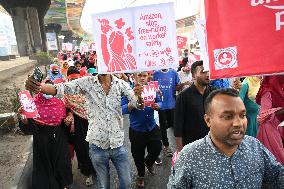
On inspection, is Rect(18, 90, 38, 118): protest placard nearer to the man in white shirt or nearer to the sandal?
the man in white shirt

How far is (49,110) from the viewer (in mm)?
4234

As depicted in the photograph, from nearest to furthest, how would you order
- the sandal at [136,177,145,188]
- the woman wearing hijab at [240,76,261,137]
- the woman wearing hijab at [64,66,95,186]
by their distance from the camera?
the woman wearing hijab at [240,76,261,137], the sandal at [136,177,145,188], the woman wearing hijab at [64,66,95,186]

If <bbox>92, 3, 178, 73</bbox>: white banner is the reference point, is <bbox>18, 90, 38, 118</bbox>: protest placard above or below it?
below

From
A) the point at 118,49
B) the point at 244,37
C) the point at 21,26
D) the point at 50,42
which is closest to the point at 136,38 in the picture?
the point at 118,49

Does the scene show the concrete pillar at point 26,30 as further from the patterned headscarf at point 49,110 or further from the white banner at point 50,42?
the patterned headscarf at point 49,110

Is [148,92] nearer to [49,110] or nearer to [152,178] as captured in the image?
[49,110]

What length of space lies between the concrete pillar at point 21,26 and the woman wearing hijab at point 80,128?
2812 cm

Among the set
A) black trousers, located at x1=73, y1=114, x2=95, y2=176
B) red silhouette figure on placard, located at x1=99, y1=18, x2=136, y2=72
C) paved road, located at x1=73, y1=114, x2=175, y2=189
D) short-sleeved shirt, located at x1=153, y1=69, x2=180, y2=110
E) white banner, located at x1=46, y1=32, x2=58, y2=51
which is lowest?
paved road, located at x1=73, y1=114, x2=175, y2=189

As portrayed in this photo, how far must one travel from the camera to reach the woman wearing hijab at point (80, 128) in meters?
4.82

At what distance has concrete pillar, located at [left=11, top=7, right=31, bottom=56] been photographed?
30.6 meters

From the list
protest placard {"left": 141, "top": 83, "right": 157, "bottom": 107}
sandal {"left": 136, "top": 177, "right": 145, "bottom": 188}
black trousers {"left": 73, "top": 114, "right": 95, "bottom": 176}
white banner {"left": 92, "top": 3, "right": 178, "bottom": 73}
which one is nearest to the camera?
white banner {"left": 92, "top": 3, "right": 178, "bottom": 73}

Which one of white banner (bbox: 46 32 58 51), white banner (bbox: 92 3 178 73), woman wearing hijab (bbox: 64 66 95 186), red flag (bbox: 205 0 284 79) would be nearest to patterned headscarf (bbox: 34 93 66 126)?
woman wearing hijab (bbox: 64 66 95 186)

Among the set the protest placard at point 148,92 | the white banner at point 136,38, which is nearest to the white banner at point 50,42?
the protest placard at point 148,92

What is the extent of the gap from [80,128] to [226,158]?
3.40 m
